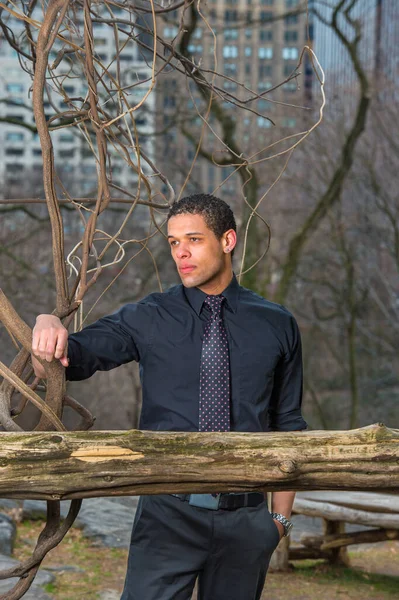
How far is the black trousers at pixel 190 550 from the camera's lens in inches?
103

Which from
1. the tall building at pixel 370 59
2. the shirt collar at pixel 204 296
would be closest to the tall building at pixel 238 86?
the tall building at pixel 370 59

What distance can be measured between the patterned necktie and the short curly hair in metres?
0.27

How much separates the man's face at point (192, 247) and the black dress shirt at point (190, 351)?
0.37 feet

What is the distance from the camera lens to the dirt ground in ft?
19.1

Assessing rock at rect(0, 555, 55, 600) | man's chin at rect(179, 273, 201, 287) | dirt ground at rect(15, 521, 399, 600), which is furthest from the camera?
dirt ground at rect(15, 521, 399, 600)

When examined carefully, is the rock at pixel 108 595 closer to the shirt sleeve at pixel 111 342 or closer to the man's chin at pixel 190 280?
the shirt sleeve at pixel 111 342

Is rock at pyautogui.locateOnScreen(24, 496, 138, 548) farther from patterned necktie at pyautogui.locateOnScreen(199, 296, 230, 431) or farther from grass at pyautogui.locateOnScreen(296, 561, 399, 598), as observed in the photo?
patterned necktie at pyautogui.locateOnScreen(199, 296, 230, 431)

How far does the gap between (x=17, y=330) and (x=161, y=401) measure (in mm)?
607

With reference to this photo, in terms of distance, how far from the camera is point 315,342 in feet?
66.2

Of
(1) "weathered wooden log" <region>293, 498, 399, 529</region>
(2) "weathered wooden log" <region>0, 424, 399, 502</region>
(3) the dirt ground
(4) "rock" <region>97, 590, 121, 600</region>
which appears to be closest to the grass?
(3) the dirt ground

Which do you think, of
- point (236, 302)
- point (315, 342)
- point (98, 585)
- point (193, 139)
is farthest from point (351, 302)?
point (236, 302)

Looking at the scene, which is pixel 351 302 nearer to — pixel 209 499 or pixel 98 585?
pixel 98 585

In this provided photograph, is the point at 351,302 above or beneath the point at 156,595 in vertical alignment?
beneath

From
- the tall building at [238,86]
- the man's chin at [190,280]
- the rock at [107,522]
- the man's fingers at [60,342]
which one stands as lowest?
the rock at [107,522]
